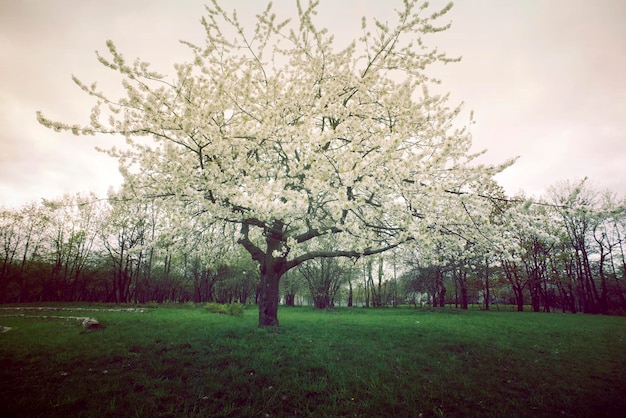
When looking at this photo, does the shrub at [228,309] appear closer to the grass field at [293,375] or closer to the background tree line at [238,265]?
the background tree line at [238,265]

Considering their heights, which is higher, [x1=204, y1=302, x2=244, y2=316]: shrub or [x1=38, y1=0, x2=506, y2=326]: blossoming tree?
[x1=38, y1=0, x2=506, y2=326]: blossoming tree

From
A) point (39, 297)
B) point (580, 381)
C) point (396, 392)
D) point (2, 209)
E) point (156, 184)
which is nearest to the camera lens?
point (396, 392)

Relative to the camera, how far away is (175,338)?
10.3 m

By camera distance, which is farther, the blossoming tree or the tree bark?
the tree bark

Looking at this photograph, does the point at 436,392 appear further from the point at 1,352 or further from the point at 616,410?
the point at 1,352

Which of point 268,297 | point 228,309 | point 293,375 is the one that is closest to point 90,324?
point 268,297

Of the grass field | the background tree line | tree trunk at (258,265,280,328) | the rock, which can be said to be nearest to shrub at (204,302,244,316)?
the background tree line

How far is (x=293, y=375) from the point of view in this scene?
7.03 meters

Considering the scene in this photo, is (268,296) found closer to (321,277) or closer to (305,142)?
(305,142)

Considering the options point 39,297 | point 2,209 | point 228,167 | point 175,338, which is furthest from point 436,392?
point 39,297

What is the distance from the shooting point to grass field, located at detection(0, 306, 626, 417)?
539 cm

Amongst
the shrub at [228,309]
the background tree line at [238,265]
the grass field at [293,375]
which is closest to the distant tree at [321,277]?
the background tree line at [238,265]

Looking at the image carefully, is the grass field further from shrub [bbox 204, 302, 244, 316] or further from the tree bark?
shrub [bbox 204, 302, 244, 316]

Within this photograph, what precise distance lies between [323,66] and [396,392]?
10478 millimetres
